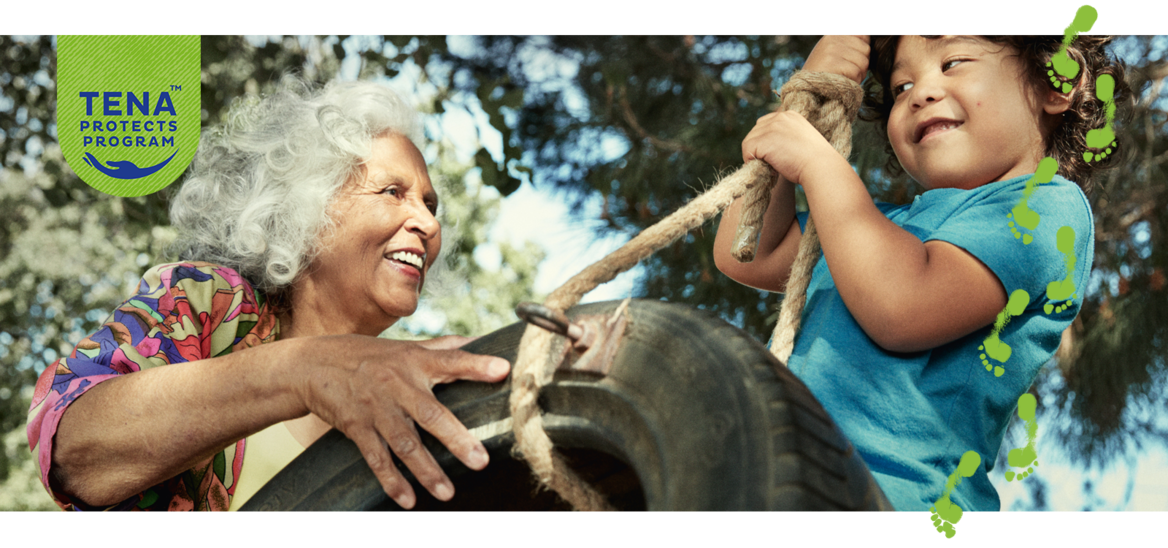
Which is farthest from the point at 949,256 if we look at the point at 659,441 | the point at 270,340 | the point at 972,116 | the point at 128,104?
the point at 128,104

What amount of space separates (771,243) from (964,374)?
1.33 feet

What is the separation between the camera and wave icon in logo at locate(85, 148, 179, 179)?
82.5 inches

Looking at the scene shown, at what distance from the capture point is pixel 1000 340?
0.95m

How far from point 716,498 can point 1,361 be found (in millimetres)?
5784

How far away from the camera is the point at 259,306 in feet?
5.02

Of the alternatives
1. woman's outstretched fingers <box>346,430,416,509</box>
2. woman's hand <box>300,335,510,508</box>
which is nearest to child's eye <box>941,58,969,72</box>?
woman's hand <box>300,335,510,508</box>

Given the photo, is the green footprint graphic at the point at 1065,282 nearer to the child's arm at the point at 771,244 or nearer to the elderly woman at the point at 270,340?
the child's arm at the point at 771,244

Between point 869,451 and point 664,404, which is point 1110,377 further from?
point 664,404

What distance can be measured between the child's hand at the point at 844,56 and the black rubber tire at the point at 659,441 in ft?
1.79

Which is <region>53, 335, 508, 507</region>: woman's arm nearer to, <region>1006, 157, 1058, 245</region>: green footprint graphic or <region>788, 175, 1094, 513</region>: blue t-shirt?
<region>788, 175, 1094, 513</region>: blue t-shirt

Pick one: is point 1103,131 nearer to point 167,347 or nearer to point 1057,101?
point 1057,101

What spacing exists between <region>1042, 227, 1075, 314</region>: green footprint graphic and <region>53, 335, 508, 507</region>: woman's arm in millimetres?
670

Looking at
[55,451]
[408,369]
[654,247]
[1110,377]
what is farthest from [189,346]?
[1110,377]

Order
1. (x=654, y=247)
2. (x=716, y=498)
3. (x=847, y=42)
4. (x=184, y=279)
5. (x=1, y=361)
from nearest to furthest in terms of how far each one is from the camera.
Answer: (x=716, y=498)
(x=654, y=247)
(x=847, y=42)
(x=184, y=279)
(x=1, y=361)
